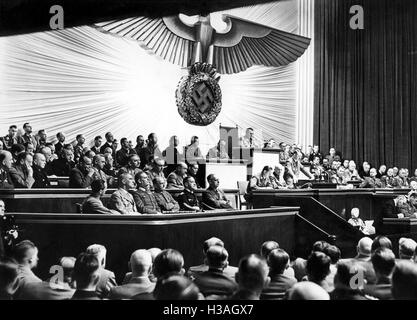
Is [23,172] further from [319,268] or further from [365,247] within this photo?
[319,268]

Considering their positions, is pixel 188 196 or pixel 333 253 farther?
pixel 188 196

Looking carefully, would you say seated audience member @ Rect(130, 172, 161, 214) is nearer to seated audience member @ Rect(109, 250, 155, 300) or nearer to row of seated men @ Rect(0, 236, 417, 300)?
row of seated men @ Rect(0, 236, 417, 300)

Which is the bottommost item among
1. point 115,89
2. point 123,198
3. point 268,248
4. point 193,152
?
point 268,248

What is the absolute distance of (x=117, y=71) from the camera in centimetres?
999

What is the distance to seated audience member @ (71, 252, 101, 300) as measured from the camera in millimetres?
2797

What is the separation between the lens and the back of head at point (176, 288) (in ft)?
8.32

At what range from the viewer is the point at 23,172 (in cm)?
557

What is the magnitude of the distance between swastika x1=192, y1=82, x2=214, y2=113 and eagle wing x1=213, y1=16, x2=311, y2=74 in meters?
0.55

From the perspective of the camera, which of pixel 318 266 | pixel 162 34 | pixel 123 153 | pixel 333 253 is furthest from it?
pixel 162 34

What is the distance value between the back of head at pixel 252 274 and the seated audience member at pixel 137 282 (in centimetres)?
62

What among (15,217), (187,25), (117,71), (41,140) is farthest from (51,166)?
(187,25)

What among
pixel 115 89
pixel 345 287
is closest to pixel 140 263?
pixel 345 287

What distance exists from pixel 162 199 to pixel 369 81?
901 centimetres
